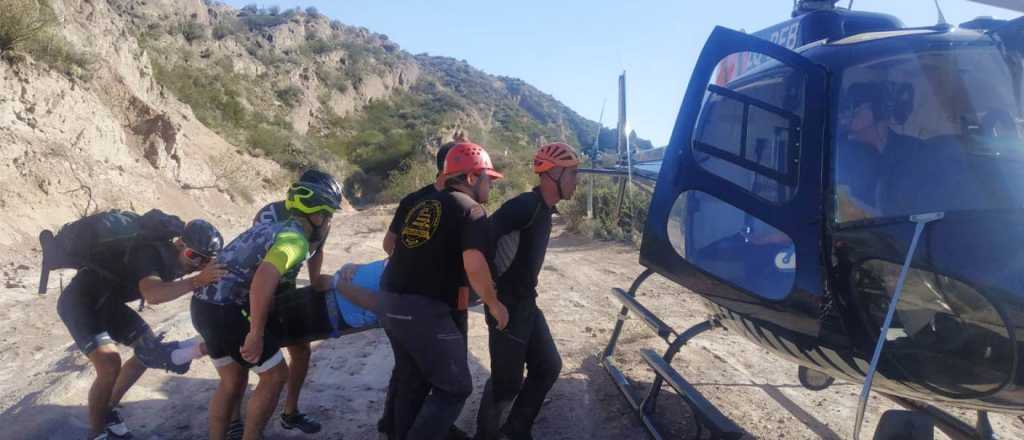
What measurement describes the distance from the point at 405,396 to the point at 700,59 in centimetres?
235

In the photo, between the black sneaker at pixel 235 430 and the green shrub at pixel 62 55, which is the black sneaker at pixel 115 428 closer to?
the black sneaker at pixel 235 430

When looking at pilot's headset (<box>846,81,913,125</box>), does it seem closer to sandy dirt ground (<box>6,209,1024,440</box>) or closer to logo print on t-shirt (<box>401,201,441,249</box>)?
logo print on t-shirt (<box>401,201,441,249</box>)

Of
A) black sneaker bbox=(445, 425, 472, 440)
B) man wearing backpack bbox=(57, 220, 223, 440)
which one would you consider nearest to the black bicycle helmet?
man wearing backpack bbox=(57, 220, 223, 440)

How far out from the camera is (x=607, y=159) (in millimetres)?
12719

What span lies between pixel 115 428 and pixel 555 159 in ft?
10.1

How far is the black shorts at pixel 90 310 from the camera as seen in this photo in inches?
158

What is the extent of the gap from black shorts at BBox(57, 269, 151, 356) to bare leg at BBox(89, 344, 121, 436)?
0.05m

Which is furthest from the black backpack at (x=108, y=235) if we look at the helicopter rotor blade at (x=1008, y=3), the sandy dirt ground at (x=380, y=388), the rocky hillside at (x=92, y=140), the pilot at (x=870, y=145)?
the rocky hillside at (x=92, y=140)

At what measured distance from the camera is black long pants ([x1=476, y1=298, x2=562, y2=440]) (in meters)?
3.79

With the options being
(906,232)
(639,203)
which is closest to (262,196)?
(639,203)

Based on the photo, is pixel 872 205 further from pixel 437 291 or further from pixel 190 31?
pixel 190 31

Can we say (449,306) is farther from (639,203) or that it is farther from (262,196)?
(262,196)

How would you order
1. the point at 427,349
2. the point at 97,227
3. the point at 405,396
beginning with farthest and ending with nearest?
1. the point at 97,227
2. the point at 405,396
3. the point at 427,349

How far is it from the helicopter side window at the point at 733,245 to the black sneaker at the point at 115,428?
11.3ft
